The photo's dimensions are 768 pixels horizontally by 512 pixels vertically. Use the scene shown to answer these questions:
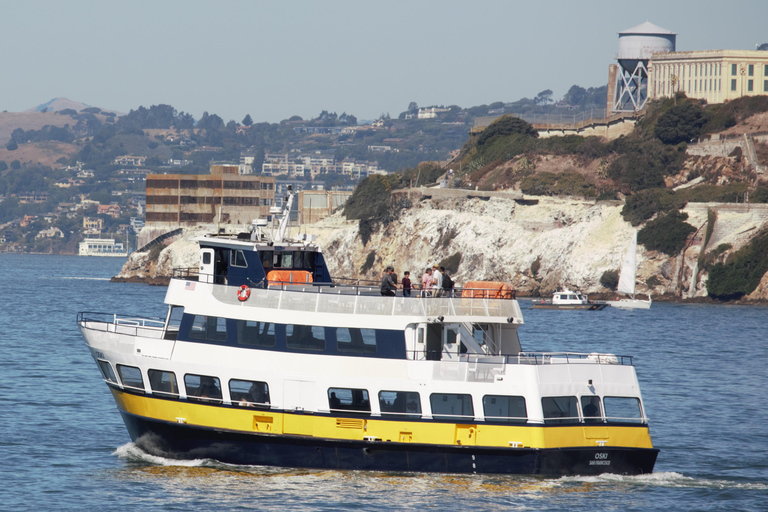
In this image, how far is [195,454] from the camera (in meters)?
25.6

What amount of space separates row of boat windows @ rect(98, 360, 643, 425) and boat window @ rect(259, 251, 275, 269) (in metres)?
3.58

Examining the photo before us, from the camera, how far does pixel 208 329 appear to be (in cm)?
2583

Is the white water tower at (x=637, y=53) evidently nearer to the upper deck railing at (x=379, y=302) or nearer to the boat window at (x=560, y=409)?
the upper deck railing at (x=379, y=302)

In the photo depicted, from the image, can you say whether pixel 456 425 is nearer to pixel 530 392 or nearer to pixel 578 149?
pixel 530 392

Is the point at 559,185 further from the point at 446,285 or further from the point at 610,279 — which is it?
the point at 446,285

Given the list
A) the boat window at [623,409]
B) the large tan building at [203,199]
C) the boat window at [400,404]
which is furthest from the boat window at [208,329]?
the large tan building at [203,199]

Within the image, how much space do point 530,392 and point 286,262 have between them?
7.90m

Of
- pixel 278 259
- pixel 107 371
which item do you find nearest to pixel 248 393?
pixel 278 259

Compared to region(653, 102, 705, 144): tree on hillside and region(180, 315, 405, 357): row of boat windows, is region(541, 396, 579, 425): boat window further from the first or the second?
region(653, 102, 705, 144): tree on hillside

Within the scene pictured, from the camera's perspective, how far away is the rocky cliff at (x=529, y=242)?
95.8m

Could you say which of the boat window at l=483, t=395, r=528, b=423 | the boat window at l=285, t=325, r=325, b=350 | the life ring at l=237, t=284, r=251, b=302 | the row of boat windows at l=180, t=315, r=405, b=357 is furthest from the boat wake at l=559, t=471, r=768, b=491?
the life ring at l=237, t=284, r=251, b=302

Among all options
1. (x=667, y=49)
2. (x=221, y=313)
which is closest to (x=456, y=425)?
(x=221, y=313)

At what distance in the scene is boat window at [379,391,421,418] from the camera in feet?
79.2

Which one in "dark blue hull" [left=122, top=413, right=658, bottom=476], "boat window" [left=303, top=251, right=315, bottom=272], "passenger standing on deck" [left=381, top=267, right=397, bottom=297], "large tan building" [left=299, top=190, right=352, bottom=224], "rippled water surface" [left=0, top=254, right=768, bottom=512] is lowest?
"rippled water surface" [left=0, top=254, right=768, bottom=512]
